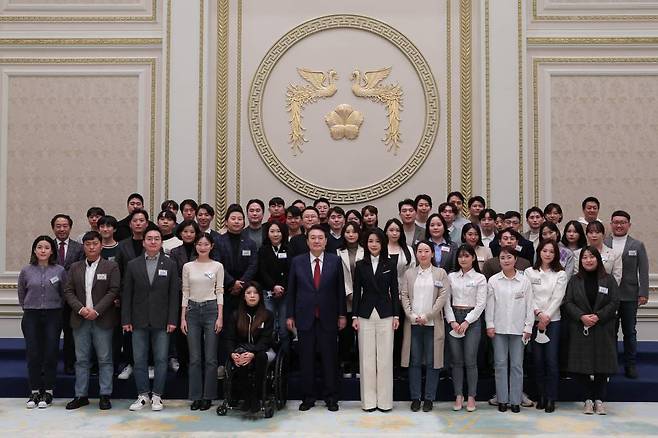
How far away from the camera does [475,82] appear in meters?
7.26

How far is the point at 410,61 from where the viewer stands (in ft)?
24.0

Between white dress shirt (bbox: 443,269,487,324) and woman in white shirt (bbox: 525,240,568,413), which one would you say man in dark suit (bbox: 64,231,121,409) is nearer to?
white dress shirt (bbox: 443,269,487,324)

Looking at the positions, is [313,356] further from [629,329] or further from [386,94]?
[386,94]

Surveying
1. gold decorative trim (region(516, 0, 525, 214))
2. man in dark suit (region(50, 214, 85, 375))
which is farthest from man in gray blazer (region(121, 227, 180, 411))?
gold decorative trim (region(516, 0, 525, 214))

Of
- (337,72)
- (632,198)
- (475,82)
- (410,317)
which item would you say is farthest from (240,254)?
(632,198)

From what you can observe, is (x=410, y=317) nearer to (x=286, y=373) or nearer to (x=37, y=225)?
(x=286, y=373)

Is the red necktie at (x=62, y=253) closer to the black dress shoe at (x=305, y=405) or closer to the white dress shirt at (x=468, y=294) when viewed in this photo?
the black dress shoe at (x=305, y=405)

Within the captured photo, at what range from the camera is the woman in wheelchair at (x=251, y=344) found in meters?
4.92

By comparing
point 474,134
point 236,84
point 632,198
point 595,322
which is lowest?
point 595,322

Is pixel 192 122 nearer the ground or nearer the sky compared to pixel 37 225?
nearer the sky

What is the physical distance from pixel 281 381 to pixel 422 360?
1.10 m

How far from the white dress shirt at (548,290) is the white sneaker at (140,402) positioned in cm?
306

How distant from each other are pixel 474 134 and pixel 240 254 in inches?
122

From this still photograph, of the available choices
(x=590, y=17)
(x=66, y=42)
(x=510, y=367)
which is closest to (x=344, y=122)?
(x=590, y=17)
